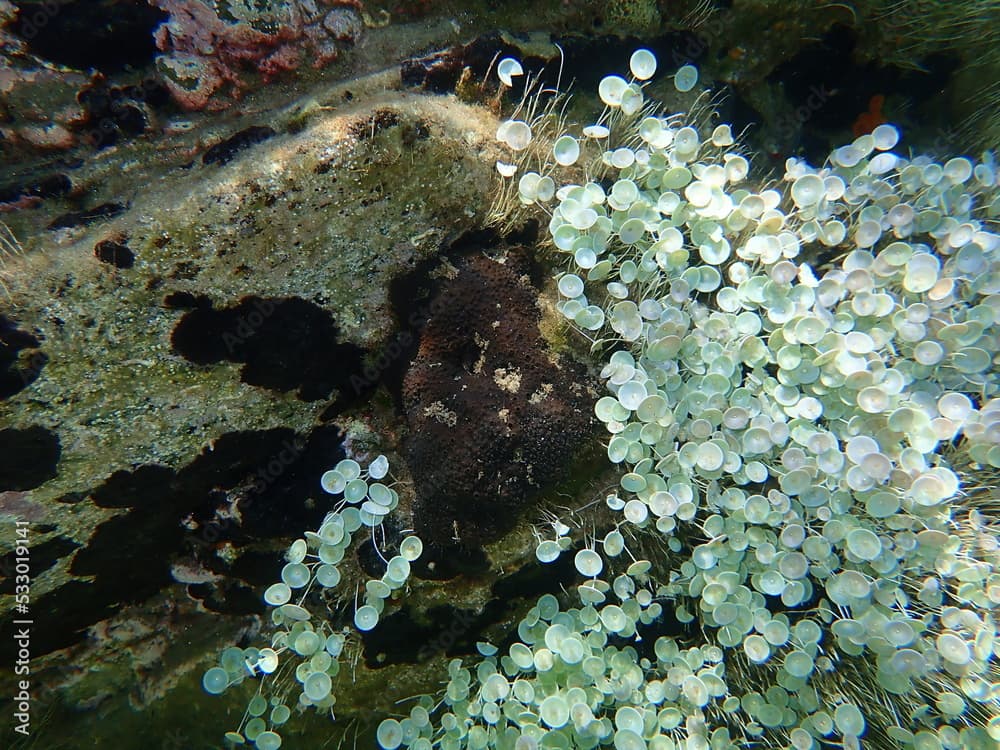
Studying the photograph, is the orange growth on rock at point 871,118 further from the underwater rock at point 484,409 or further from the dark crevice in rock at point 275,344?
the dark crevice in rock at point 275,344

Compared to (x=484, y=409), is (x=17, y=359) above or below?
below

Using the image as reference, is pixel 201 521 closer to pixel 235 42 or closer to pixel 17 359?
pixel 17 359

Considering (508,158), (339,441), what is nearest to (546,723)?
(339,441)

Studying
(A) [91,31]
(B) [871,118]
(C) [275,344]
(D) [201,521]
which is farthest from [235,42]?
(B) [871,118]

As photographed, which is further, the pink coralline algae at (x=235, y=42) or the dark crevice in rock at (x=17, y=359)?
the pink coralline algae at (x=235, y=42)

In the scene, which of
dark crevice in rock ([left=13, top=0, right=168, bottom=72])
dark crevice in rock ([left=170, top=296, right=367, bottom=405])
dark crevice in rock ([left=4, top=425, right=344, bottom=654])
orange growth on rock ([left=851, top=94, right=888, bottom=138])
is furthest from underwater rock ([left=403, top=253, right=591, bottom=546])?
orange growth on rock ([left=851, top=94, right=888, bottom=138])

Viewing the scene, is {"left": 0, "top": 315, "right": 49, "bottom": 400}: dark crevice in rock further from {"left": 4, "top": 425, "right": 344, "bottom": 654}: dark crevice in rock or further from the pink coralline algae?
the pink coralline algae

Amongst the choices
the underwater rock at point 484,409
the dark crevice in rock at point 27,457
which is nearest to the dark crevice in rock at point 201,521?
the dark crevice in rock at point 27,457

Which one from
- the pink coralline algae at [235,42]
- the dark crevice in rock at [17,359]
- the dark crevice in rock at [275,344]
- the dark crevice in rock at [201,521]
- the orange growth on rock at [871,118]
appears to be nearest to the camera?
the dark crevice in rock at [17,359]
